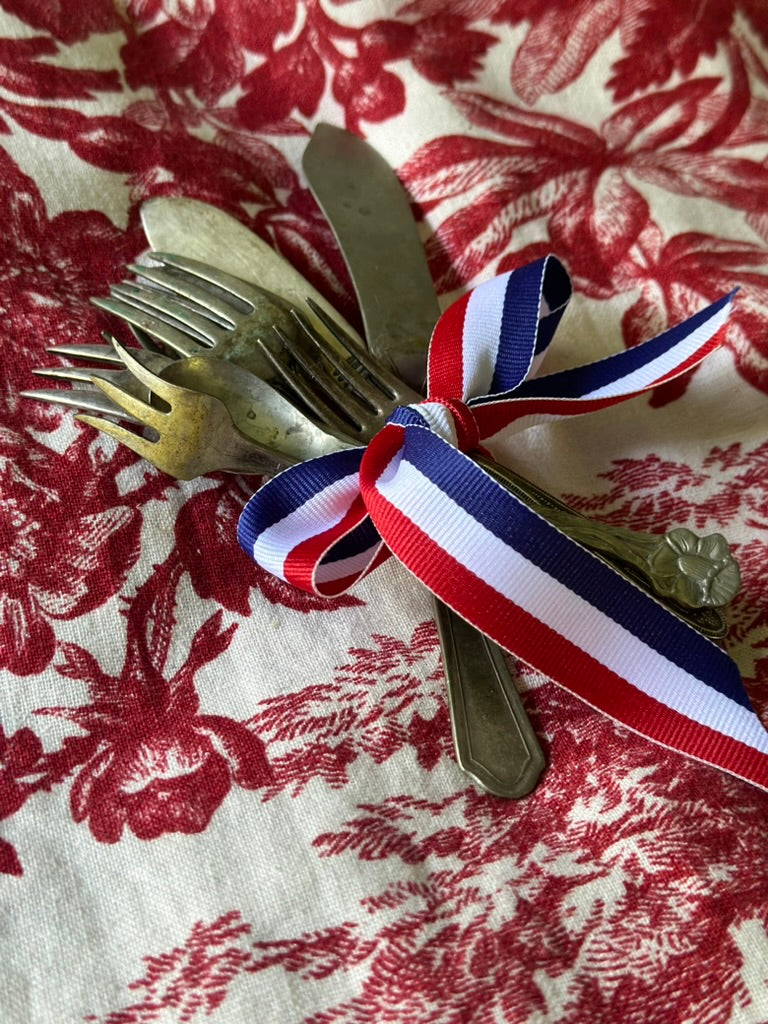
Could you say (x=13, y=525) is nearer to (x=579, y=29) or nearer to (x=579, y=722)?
(x=579, y=722)

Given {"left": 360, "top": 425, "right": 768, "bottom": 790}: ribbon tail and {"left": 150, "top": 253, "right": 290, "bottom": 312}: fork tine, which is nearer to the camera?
{"left": 360, "top": 425, "right": 768, "bottom": 790}: ribbon tail

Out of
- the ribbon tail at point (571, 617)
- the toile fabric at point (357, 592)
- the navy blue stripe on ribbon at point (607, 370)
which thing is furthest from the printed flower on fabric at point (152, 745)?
the navy blue stripe on ribbon at point (607, 370)

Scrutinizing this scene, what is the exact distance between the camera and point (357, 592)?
0.44 m

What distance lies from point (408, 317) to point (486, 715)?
24 cm

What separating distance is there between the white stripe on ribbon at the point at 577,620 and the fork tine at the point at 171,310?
0.16 metres

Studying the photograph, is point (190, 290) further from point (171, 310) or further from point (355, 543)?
point (355, 543)

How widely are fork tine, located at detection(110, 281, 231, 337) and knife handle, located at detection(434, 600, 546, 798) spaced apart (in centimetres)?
19

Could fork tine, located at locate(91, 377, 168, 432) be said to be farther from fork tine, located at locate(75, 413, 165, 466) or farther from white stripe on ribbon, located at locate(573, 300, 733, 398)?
white stripe on ribbon, located at locate(573, 300, 733, 398)

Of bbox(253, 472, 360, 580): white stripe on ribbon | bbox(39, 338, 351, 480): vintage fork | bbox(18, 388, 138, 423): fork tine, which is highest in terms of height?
bbox(18, 388, 138, 423): fork tine

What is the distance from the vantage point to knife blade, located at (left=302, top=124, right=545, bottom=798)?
39 centimetres

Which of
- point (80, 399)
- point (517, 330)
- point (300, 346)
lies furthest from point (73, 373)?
point (517, 330)

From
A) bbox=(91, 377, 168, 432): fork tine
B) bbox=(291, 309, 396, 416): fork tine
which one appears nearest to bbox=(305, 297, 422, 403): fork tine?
bbox=(291, 309, 396, 416): fork tine

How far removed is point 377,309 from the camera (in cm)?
53

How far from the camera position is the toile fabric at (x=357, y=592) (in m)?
0.35
